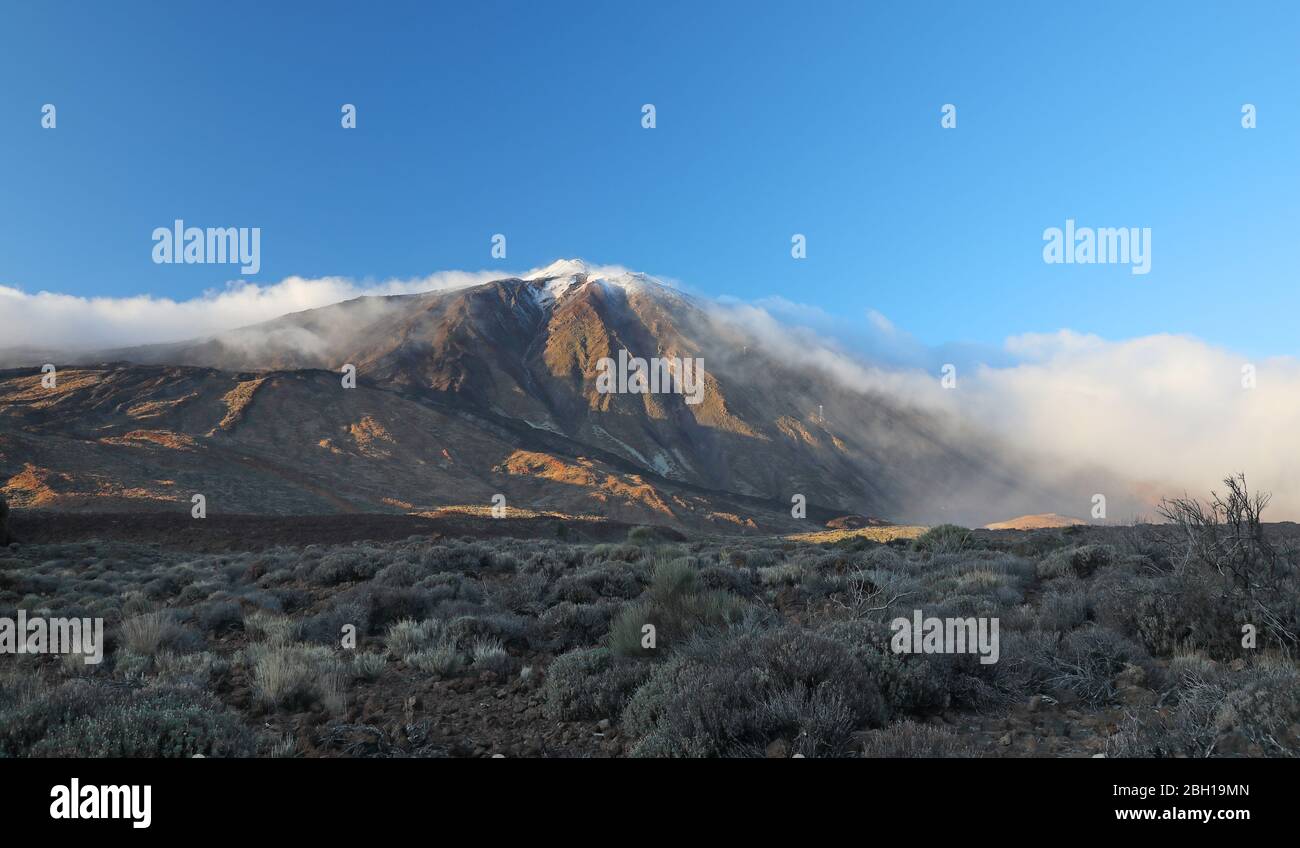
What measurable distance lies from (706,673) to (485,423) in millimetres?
77902

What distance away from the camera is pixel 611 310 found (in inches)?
5089

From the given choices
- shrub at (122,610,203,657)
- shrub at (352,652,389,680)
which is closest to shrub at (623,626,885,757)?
shrub at (352,652,389,680)

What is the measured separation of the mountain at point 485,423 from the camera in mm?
49188

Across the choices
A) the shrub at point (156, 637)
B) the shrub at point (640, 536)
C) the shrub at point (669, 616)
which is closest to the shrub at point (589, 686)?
the shrub at point (669, 616)

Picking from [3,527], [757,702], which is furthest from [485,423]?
[757,702]

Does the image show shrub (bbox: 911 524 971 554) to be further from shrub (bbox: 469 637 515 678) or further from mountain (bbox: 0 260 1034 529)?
mountain (bbox: 0 260 1034 529)

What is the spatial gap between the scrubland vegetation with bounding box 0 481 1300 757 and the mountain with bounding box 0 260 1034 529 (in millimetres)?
40511

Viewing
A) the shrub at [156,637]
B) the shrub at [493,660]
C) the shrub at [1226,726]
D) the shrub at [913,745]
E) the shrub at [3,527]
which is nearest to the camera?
the shrub at [1226,726]

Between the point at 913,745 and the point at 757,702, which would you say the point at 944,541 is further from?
the point at 913,745

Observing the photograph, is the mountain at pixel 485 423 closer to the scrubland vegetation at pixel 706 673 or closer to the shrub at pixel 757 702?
A: the scrubland vegetation at pixel 706 673

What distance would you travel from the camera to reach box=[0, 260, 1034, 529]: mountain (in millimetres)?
49188

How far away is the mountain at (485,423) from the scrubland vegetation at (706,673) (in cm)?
4051
